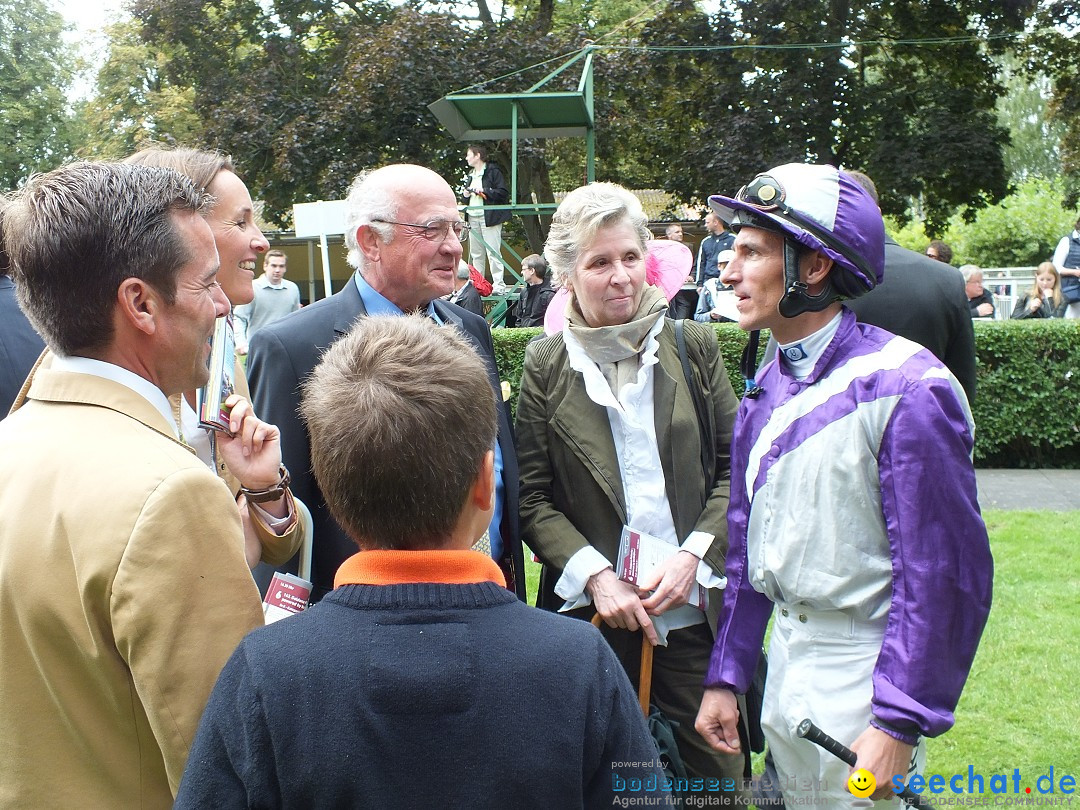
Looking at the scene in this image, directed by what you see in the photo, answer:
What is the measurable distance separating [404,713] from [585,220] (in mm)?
2167

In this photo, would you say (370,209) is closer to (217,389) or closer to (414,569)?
(217,389)

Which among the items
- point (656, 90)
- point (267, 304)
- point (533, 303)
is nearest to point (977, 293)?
point (533, 303)

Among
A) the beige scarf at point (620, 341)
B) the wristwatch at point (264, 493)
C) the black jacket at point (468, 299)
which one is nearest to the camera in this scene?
the wristwatch at point (264, 493)

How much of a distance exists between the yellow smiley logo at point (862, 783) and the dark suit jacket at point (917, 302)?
2.79 metres

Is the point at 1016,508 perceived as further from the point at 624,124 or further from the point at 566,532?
the point at 624,124

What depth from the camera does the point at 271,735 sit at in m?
1.35

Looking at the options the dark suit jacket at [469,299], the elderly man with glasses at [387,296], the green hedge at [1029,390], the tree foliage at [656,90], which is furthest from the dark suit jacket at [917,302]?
the tree foliage at [656,90]

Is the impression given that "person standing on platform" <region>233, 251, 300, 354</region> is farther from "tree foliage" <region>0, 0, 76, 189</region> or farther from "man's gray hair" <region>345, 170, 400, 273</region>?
"tree foliage" <region>0, 0, 76, 189</region>

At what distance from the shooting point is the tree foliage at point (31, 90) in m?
36.1

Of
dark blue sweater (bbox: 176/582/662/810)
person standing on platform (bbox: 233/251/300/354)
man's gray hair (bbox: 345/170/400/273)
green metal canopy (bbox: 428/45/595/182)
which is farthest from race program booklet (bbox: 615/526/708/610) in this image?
green metal canopy (bbox: 428/45/595/182)

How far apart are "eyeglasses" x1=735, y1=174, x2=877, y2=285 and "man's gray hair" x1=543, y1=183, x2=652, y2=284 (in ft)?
2.65

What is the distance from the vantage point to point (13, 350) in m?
3.08

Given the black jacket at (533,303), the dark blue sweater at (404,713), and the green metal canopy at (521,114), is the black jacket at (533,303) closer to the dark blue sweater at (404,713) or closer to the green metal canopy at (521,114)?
the green metal canopy at (521,114)

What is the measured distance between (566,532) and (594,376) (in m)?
0.50
